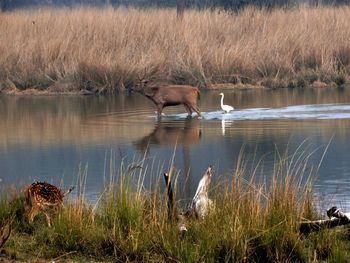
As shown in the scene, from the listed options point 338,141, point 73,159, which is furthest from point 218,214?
point 338,141

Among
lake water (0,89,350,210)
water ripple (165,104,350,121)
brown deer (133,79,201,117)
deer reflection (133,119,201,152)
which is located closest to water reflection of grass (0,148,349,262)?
lake water (0,89,350,210)

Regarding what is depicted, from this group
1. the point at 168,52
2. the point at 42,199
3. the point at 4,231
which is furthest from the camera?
the point at 168,52

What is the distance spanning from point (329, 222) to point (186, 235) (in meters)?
1.17

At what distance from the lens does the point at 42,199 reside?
905cm

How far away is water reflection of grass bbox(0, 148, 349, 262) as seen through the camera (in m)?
7.66

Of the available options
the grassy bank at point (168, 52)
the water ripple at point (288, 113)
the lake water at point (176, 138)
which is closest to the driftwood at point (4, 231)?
the lake water at point (176, 138)

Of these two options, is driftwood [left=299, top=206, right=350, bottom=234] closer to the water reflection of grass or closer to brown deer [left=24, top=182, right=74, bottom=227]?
the water reflection of grass

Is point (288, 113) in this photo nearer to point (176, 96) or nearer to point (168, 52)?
point (176, 96)

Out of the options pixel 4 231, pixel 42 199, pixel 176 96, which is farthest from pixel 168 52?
pixel 4 231

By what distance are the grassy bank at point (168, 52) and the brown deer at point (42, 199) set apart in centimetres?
1784

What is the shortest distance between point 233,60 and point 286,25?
13.4 ft

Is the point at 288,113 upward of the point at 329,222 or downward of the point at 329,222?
downward

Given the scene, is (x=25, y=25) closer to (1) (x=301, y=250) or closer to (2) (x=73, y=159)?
(2) (x=73, y=159)

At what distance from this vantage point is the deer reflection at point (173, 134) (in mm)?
16312
